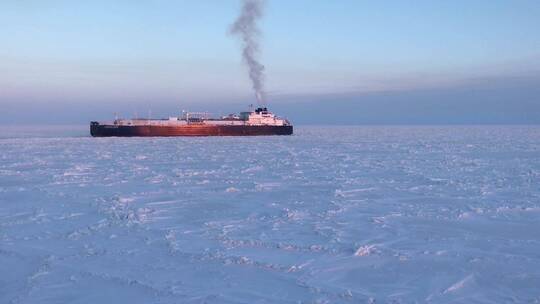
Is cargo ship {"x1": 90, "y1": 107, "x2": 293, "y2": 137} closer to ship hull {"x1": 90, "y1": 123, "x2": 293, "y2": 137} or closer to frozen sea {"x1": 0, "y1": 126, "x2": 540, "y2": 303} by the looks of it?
ship hull {"x1": 90, "y1": 123, "x2": 293, "y2": 137}

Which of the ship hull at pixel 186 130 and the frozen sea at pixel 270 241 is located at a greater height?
the ship hull at pixel 186 130

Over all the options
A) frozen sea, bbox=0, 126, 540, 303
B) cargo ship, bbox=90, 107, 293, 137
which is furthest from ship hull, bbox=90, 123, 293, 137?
frozen sea, bbox=0, 126, 540, 303

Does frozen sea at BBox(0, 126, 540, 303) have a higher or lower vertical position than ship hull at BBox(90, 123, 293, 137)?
lower

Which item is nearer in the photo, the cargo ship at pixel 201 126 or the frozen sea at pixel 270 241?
the frozen sea at pixel 270 241

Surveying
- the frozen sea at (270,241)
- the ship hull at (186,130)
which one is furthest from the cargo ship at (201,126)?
the frozen sea at (270,241)

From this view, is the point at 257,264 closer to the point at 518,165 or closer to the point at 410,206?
the point at 410,206

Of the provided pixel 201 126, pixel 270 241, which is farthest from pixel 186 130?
pixel 270 241

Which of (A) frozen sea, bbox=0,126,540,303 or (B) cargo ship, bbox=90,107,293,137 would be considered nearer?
(A) frozen sea, bbox=0,126,540,303

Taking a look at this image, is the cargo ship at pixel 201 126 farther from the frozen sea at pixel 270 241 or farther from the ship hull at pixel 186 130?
the frozen sea at pixel 270 241
